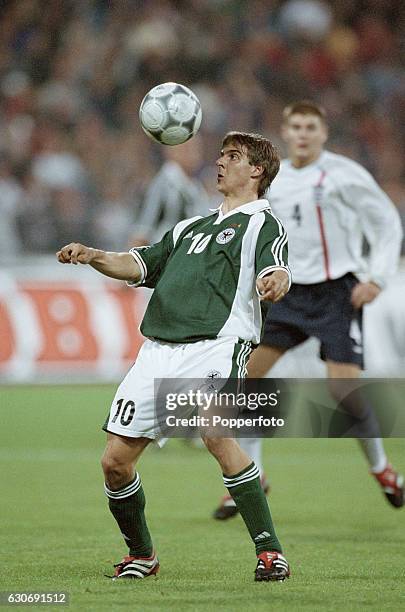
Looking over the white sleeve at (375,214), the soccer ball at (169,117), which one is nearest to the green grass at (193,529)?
the white sleeve at (375,214)

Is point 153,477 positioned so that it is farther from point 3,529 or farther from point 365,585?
point 365,585

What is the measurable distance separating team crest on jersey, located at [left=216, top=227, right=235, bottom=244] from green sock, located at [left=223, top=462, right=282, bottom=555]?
3.18 feet

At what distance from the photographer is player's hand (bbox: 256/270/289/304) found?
4.57 meters

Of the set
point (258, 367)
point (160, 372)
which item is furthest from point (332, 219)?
point (160, 372)

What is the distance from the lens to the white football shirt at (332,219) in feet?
24.1

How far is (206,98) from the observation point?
17.3 m

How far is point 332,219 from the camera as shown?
744 cm

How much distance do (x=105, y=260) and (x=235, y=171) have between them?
27.5 inches

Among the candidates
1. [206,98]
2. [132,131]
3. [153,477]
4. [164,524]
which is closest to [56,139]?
[132,131]

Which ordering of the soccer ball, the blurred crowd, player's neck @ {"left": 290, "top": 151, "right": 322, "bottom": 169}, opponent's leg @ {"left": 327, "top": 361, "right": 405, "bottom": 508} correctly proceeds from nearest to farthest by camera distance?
the soccer ball
opponent's leg @ {"left": 327, "top": 361, "right": 405, "bottom": 508}
player's neck @ {"left": 290, "top": 151, "right": 322, "bottom": 169}
the blurred crowd

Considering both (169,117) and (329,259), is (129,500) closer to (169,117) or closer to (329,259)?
(169,117)

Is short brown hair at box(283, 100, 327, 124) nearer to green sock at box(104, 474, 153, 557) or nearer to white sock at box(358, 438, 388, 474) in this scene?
white sock at box(358, 438, 388, 474)

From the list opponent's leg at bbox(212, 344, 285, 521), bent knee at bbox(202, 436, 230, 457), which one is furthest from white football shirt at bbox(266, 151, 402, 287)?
bent knee at bbox(202, 436, 230, 457)

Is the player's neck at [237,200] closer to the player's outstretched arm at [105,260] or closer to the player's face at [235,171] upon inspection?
the player's face at [235,171]
